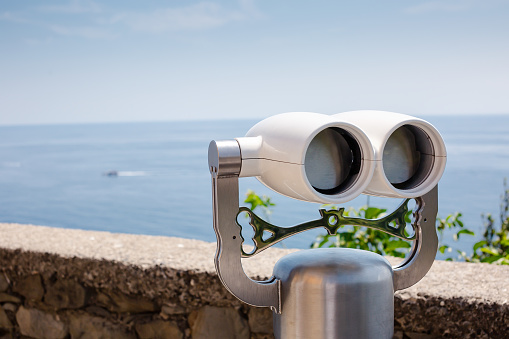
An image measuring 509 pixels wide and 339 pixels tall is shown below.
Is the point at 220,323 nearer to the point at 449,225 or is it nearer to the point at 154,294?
the point at 154,294

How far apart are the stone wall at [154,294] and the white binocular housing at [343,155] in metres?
0.52

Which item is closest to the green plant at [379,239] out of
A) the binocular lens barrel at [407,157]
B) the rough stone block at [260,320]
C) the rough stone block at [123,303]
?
the rough stone block at [260,320]

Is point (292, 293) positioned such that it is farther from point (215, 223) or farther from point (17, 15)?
point (17, 15)

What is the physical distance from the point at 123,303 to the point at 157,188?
7.37 m

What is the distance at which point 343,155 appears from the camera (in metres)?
0.92

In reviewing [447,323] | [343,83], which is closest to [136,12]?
[343,83]

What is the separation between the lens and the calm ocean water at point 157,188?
4.00m

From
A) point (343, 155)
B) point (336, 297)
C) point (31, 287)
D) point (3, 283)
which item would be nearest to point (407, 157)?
point (343, 155)

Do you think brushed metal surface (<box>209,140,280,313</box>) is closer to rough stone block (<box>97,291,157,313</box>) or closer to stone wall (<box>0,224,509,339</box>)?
stone wall (<box>0,224,509,339</box>)

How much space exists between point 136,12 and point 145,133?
8913 mm

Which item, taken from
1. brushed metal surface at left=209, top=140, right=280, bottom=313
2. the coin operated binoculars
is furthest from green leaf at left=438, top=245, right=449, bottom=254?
brushed metal surface at left=209, top=140, right=280, bottom=313

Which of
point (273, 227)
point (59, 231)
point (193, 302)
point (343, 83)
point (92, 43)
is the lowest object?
point (193, 302)

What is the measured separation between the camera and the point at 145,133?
23562mm

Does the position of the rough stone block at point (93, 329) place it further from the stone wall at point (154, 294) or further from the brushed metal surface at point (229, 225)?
the brushed metal surface at point (229, 225)
